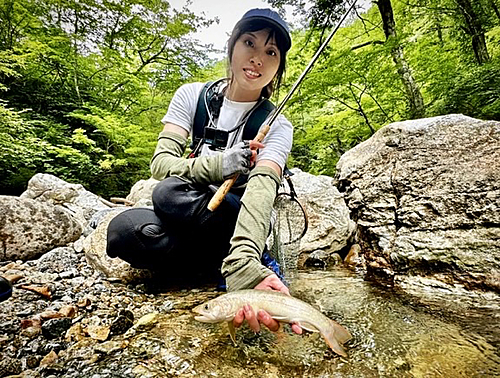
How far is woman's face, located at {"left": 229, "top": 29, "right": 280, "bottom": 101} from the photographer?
6.42ft

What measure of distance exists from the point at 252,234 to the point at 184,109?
1.12 meters

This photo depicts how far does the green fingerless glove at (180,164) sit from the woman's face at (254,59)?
1.91 feet

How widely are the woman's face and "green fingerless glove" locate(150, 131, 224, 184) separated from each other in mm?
581

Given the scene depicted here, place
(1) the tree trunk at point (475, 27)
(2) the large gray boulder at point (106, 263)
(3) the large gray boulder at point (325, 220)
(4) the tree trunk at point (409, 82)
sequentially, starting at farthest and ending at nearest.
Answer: (4) the tree trunk at point (409, 82)
(1) the tree trunk at point (475, 27)
(3) the large gray boulder at point (325, 220)
(2) the large gray boulder at point (106, 263)

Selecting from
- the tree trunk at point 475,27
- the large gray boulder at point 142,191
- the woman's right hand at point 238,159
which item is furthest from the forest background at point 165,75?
the woman's right hand at point 238,159

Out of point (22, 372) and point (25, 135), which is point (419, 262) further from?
point (25, 135)

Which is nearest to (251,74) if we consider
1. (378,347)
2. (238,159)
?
(238,159)

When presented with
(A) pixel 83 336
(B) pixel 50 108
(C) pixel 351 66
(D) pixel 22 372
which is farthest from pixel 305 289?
(B) pixel 50 108

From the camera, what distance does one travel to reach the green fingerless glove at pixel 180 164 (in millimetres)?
1844

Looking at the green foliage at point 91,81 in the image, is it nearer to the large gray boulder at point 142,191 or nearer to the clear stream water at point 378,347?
the large gray boulder at point 142,191

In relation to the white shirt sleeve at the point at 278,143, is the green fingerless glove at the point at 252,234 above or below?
below

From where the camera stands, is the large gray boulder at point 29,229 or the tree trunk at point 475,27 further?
the tree trunk at point 475,27

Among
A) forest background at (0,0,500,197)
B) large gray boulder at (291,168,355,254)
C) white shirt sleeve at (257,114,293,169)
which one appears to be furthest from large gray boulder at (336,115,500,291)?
forest background at (0,0,500,197)

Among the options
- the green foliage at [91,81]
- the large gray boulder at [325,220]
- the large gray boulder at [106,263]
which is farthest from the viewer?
the green foliage at [91,81]
